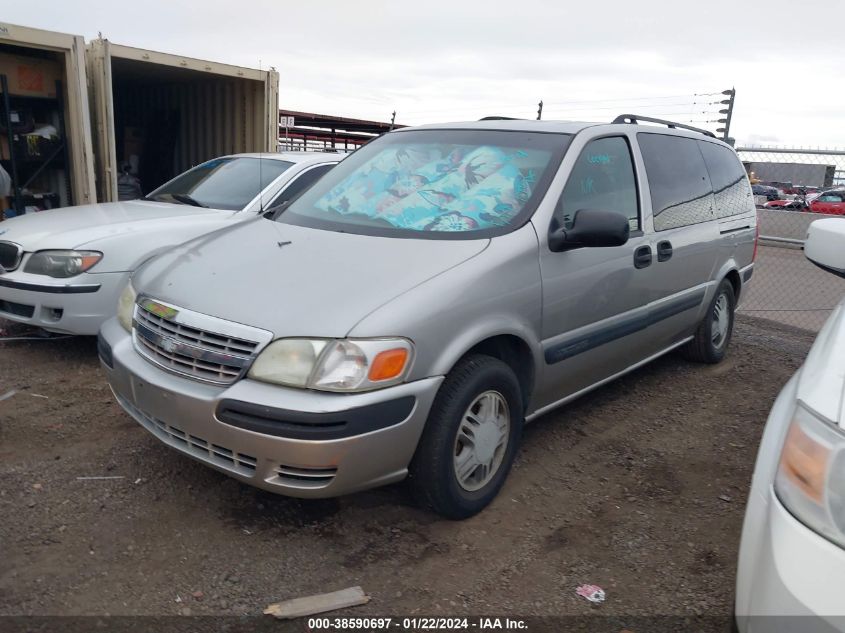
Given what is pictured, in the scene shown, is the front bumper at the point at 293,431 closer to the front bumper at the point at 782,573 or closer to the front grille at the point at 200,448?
the front grille at the point at 200,448

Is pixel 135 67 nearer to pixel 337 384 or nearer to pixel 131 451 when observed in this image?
pixel 131 451

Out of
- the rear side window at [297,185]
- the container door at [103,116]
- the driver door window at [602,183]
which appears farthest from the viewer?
A: the container door at [103,116]

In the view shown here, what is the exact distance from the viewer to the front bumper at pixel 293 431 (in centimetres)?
243

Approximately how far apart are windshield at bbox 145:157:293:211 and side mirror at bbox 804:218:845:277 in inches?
159

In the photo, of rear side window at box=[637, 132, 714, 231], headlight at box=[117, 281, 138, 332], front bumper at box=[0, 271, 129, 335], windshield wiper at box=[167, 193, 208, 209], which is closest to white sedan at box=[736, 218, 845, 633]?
rear side window at box=[637, 132, 714, 231]

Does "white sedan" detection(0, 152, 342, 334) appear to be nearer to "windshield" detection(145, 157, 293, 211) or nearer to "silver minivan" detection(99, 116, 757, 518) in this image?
"windshield" detection(145, 157, 293, 211)

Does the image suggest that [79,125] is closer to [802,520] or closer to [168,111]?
[168,111]

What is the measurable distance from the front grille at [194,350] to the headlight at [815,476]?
1.73m

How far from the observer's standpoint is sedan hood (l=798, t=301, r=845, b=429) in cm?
160

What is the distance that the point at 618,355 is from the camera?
153 inches

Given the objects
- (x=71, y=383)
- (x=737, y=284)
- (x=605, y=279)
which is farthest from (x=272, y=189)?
(x=737, y=284)

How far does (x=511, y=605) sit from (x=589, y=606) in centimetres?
28

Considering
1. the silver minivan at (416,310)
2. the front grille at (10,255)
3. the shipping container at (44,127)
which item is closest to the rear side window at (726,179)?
the silver minivan at (416,310)

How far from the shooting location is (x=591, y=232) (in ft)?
10.2
